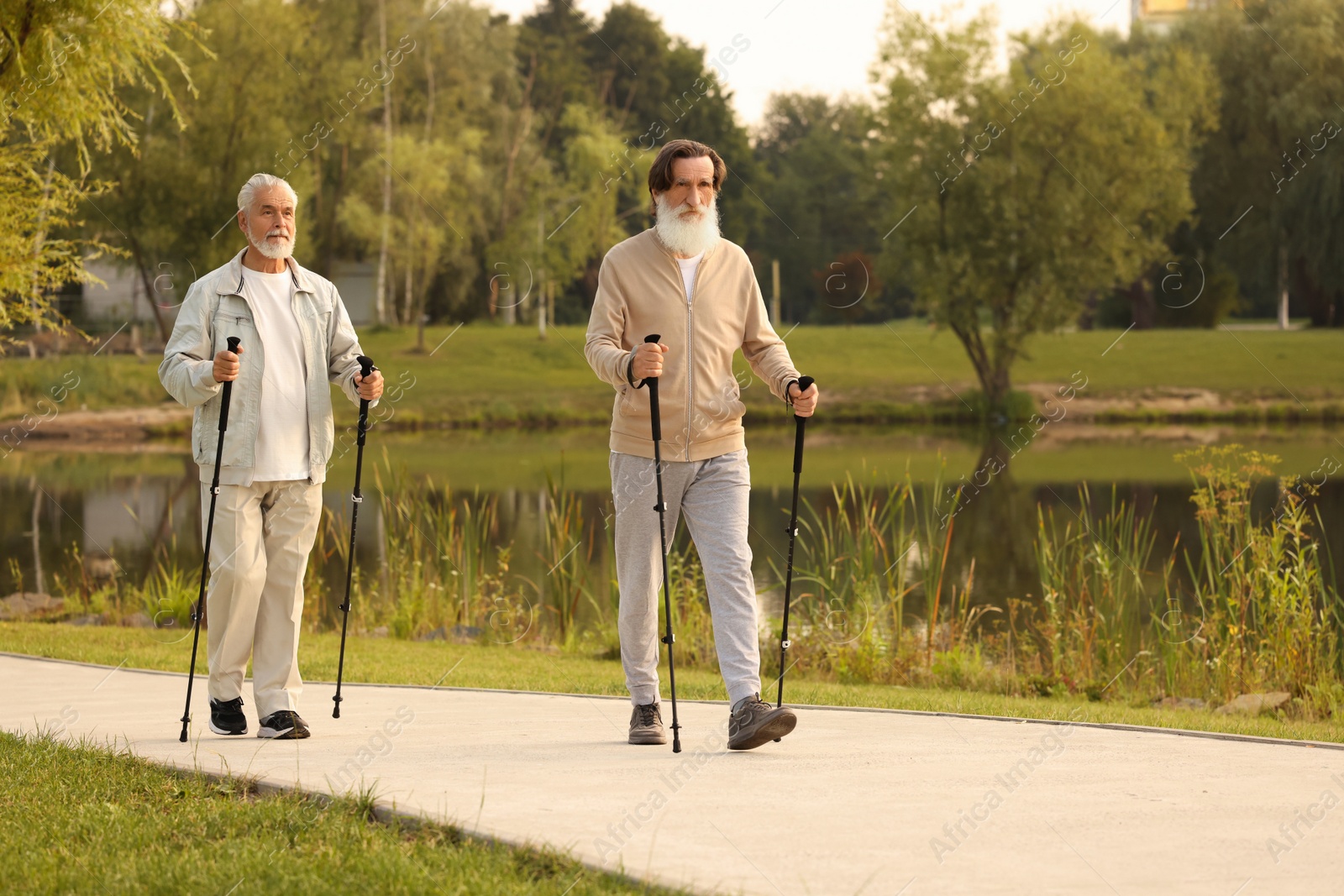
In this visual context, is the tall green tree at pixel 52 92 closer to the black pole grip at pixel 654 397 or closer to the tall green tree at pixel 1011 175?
the black pole grip at pixel 654 397

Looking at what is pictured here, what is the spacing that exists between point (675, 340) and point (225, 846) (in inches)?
94.3

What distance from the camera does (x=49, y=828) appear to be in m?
4.23

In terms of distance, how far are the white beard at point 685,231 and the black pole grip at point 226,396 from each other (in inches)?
62.1

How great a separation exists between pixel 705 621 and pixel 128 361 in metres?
30.8

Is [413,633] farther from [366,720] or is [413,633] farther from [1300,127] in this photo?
[1300,127]

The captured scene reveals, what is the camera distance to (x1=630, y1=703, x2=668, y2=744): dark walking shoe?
17.6 feet

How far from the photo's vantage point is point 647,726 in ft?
17.7

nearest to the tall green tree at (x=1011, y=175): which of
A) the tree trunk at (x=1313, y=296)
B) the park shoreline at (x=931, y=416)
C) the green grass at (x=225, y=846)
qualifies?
Result: the park shoreline at (x=931, y=416)

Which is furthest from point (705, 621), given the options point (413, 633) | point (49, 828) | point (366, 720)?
point (49, 828)

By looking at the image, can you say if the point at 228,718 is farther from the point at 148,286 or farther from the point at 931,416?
the point at 148,286

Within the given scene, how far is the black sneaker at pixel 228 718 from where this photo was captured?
5621mm

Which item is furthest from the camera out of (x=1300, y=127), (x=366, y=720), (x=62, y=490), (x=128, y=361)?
(x=1300, y=127)

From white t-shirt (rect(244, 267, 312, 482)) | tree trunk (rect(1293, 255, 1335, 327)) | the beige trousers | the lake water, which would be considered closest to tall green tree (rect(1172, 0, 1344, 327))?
tree trunk (rect(1293, 255, 1335, 327))

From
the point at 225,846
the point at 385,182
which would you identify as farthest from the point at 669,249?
the point at 385,182
